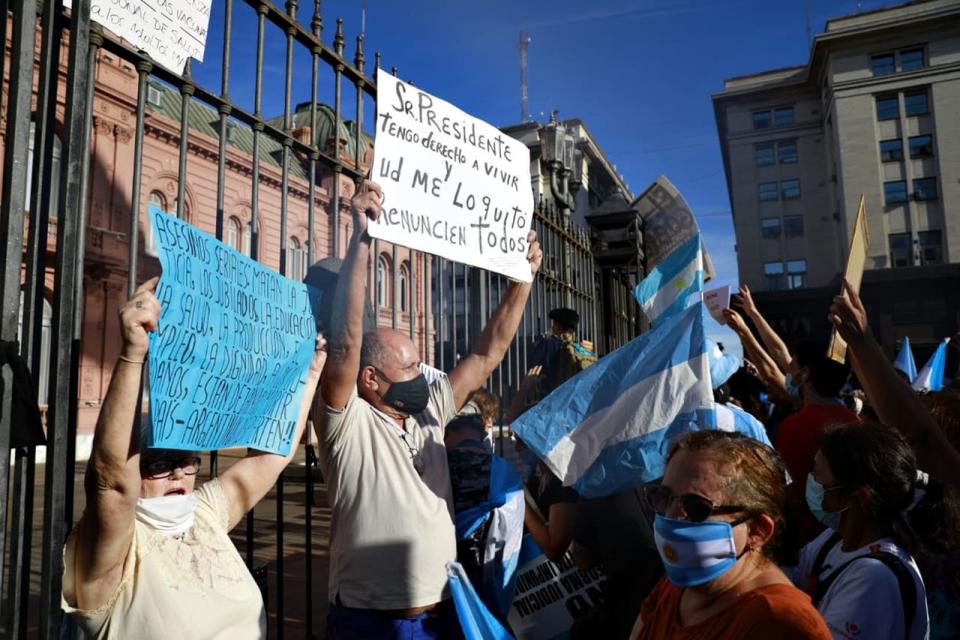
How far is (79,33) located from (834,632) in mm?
2940

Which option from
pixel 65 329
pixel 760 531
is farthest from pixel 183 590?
pixel 760 531

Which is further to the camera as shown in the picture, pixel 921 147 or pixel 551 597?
pixel 921 147

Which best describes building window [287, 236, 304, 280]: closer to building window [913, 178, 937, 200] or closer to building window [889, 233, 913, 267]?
building window [889, 233, 913, 267]

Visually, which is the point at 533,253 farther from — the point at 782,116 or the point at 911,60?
the point at 782,116

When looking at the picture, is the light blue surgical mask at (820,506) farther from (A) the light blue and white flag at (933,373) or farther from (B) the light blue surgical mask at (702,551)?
(A) the light blue and white flag at (933,373)

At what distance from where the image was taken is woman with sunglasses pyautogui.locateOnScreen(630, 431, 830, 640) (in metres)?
1.69

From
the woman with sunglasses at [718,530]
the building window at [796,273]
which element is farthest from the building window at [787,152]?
the woman with sunglasses at [718,530]

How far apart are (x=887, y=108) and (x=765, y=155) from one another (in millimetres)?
7787

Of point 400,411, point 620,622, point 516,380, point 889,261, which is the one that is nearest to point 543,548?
point 620,622

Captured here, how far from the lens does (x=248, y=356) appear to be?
220 centimetres

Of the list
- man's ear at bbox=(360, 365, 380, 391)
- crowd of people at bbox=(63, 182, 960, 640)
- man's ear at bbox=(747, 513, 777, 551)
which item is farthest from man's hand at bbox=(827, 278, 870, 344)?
man's ear at bbox=(360, 365, 380, 391)

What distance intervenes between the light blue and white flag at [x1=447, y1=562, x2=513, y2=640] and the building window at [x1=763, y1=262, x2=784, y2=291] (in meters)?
44.2

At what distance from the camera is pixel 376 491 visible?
250cm

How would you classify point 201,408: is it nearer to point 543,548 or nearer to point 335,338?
point 335,338
